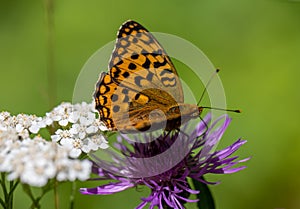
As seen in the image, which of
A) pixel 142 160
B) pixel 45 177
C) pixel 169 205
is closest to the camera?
pixel 45 177

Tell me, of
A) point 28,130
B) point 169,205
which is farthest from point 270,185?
point 28,130

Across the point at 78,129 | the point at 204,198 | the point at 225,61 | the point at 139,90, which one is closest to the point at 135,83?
the point at 139,90

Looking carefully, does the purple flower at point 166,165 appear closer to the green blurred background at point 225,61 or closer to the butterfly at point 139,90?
the butterfly at point 139,90

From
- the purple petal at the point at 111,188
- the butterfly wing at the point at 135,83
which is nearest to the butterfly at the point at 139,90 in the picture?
the butterfly wing at the point at 135,83

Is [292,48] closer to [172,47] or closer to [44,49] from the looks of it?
[172,47]

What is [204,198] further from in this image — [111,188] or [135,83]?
[135,83]

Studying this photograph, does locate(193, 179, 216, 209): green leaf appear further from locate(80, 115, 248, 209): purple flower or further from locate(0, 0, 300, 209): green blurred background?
locate(0, 0, 300, 209): green blurred background
